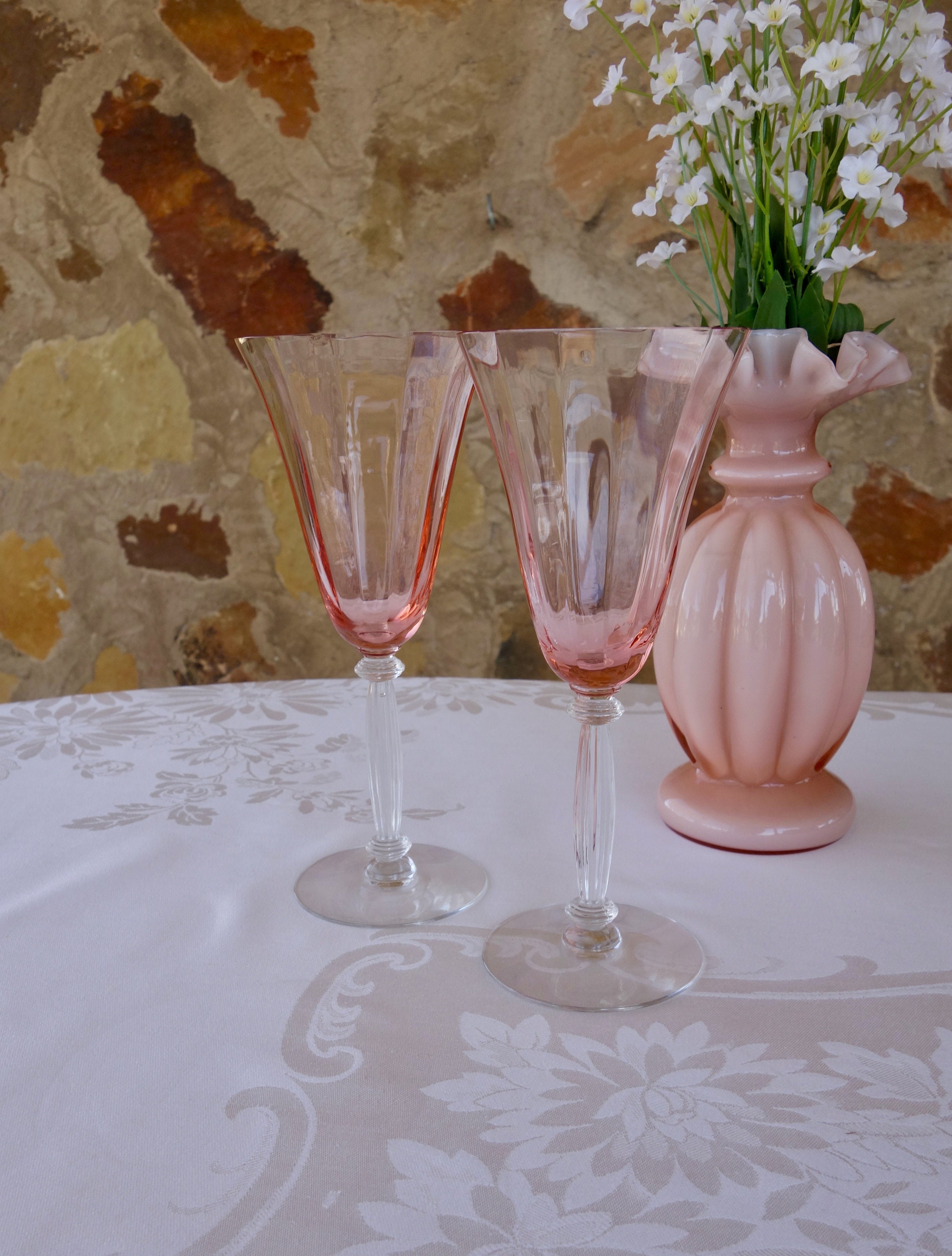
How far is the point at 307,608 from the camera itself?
171 centimetres

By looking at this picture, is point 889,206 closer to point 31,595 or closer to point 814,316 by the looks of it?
point 814,316

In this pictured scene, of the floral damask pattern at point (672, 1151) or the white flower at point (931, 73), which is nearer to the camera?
the floral damask pattern at point (672, 1151)

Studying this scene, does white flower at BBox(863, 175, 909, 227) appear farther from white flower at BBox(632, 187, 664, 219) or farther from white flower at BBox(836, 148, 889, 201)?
white flower at BBox(632, 187, 664, 219)

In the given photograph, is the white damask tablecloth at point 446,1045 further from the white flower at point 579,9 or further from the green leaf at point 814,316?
the white flower at point 579,9

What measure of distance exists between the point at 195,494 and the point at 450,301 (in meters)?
0.50

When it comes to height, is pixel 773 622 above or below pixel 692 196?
below

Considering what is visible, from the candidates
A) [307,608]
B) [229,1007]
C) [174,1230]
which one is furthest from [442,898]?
[307,608]

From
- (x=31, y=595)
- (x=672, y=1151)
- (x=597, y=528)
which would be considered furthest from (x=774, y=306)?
(x=31, y=595)

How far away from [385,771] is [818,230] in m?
0.41

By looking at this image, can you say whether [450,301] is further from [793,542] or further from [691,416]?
[691,416]

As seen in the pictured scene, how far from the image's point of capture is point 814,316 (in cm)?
66

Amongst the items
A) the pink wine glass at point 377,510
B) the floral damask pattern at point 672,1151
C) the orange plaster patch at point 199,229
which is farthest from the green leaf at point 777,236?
the orange plaster patch at point 199,229

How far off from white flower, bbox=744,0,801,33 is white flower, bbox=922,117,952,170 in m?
0.13

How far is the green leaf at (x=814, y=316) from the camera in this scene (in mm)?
661
